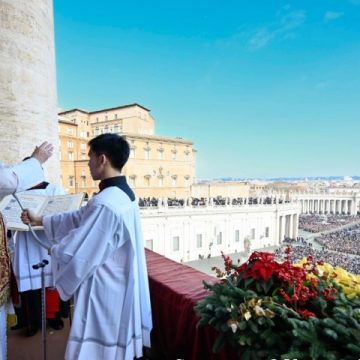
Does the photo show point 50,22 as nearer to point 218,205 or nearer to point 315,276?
point 315,276

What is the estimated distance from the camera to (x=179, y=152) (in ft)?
101

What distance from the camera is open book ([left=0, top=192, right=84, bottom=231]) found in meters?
2.14

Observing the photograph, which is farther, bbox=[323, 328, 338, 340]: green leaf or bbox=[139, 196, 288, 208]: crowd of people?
bbox=[139, 196, 288, 208]: crowd of people

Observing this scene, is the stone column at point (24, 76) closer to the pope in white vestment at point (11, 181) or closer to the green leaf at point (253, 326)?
the pope in white vestment at point (11, 181)

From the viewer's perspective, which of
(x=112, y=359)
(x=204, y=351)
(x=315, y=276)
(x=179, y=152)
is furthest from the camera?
(x=179, y=152)

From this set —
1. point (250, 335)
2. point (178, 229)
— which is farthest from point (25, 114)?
point (178, 229)

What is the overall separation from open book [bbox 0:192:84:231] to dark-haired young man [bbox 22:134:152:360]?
590 mm

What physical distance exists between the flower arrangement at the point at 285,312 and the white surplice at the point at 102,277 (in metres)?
0.52

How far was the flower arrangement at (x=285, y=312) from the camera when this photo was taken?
45.5 inches

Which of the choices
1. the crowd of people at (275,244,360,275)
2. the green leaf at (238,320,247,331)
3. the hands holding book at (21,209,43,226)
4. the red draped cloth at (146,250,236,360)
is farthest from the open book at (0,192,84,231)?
the crowd of people at (275,244,360,275)

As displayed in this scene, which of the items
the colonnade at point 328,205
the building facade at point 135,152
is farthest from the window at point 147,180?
the colonnade at point 328,205

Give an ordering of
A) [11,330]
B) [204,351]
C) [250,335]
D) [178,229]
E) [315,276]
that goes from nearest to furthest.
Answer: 1. [250,335]
2. [315,276]
3. [204,351]
4. [11,330]
5. [178,229]

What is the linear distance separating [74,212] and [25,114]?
3484mm

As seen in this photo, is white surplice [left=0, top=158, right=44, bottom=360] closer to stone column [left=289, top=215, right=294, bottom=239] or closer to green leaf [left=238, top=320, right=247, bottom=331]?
green leaf [left=238, top=320, right=247, bottom=331]
